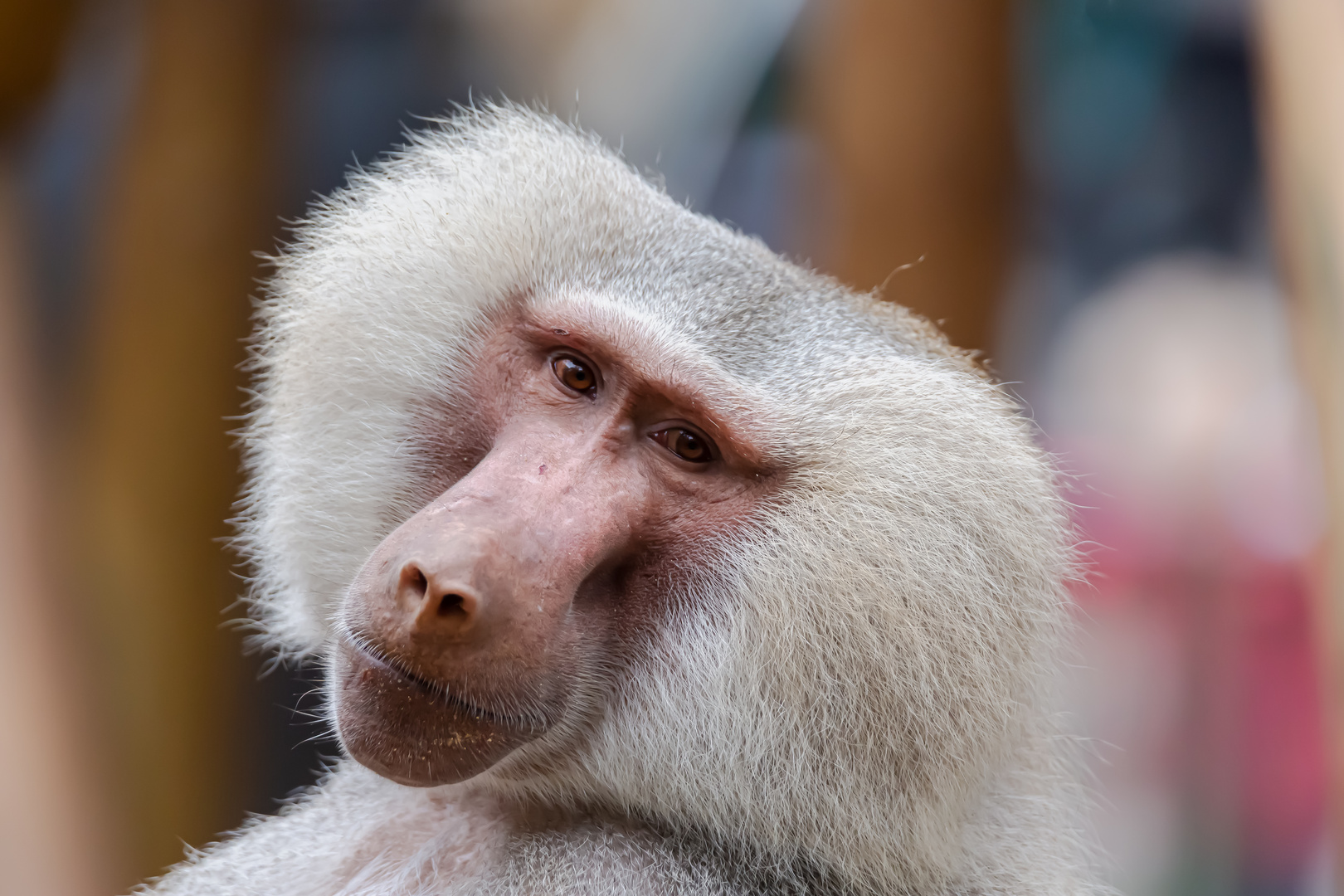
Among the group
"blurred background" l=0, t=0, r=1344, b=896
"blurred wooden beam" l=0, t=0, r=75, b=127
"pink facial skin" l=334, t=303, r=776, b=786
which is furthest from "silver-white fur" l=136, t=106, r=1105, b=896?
"blurred wooden beam" l=0, t=0, r=75, b=127

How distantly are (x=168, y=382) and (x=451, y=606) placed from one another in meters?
2.25

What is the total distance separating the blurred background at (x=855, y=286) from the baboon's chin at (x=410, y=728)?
2.85ft

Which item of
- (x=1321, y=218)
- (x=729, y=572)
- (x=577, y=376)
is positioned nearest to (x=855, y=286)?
(x=1321, y=218)

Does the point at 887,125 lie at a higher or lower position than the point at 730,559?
higher

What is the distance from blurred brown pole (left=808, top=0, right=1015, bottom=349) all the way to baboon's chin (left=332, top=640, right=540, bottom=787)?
198 cm

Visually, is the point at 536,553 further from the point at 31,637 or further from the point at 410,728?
the point at 31,637

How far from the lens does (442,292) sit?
5.44 feet

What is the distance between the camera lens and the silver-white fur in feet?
4.41

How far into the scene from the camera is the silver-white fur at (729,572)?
4.41ft

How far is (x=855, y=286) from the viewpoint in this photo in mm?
3008

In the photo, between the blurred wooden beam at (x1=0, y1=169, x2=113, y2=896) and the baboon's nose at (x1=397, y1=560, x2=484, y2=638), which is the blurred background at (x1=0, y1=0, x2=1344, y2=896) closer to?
the blurred wooden beam at (x1=0, y1=169, x2=113, y2=896)

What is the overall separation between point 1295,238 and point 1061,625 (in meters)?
1.04

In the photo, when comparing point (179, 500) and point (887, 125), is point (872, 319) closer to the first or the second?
point (887, 125)

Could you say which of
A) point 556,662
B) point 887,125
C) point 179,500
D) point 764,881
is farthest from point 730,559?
point 179,500
